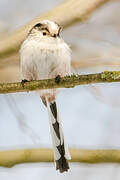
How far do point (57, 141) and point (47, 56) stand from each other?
486mm

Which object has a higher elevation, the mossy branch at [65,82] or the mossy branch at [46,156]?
the mossy branch at [65,82]

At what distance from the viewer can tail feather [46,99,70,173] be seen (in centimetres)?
202

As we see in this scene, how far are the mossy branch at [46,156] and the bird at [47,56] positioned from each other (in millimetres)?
68

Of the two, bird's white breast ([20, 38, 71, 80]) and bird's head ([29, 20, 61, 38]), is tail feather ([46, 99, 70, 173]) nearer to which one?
bird's white breast ([20, 38, 71, 80])

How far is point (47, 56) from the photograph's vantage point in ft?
6.50

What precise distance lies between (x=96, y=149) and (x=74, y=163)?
13 centimetres

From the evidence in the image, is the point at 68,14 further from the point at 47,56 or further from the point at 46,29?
the point at 47,56

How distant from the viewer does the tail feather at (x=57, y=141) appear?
2021 millimetres

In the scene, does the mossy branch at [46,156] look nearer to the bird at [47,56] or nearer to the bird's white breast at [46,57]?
the bird at [47,56]

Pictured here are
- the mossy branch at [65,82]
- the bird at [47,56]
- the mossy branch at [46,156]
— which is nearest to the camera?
the mossy branch at [65,82]

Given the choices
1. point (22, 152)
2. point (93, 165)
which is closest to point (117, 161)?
point (93, 165)

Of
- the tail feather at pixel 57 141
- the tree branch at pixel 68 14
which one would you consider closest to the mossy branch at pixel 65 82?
the tree branch at pixel 68 14

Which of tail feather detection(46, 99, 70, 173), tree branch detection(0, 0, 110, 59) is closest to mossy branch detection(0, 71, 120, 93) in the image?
tree branch detection(0, 0, 110, 59)

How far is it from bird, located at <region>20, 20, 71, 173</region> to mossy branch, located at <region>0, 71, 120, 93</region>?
362mm
